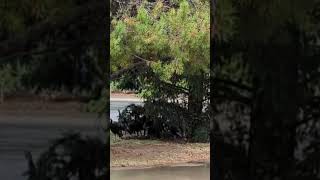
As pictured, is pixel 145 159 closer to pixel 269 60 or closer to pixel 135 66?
pixel 135 66

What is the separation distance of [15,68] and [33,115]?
14.1 inches

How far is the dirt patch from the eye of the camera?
32.3 ft

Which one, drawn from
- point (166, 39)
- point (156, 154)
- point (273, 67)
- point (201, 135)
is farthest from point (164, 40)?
point (273, 67)

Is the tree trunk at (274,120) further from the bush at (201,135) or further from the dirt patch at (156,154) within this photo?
the bush at (201,135)

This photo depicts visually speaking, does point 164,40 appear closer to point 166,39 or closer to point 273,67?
point 166,39

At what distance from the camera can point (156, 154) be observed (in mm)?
10680

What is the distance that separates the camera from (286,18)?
439 centimetres

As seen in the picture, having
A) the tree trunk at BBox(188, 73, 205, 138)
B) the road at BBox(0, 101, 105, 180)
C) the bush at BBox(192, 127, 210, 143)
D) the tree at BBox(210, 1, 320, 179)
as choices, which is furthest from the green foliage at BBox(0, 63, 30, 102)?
the bush at BBox(192, 127, 210, 143)

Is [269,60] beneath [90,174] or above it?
above

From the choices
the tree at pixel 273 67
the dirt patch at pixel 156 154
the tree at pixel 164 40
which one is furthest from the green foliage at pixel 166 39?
the tree at pixel 273 67

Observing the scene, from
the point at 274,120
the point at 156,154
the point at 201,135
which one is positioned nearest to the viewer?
the point at 274,120

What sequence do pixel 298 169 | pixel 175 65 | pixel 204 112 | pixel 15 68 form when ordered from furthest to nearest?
1. pixel 204 112
2. pixel 175 65
3. pixel 298 169
4. pixel 15 68

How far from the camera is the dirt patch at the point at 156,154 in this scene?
9.84 meters

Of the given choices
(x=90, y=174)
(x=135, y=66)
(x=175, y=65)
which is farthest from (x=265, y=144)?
(x=135, y=66)
